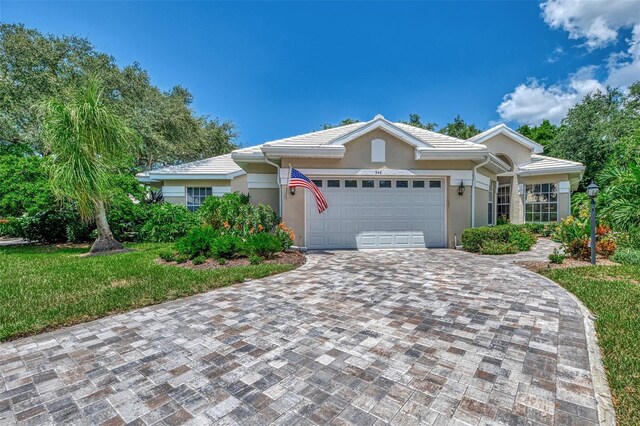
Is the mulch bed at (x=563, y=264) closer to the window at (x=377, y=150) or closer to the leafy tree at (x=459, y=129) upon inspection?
the window at (x=377, y=150)

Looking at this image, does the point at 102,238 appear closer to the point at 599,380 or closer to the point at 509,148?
the point at 599,380

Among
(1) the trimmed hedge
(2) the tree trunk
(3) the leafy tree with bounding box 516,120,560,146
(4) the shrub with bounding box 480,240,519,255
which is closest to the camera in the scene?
(4) the shrub with bounding box 480,240,519,255

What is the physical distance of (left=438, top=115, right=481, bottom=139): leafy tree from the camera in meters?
29.8

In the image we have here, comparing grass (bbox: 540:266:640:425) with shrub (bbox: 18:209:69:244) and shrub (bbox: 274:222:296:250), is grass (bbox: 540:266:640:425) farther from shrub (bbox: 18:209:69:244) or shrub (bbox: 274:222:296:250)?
shrub (bbox: 18:209:69:244)

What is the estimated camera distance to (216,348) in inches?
124

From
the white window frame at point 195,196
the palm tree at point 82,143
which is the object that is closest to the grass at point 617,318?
the palm tree at point 82,143

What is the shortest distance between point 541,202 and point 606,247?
770 cm

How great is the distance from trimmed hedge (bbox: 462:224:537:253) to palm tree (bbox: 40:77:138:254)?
1235 cm

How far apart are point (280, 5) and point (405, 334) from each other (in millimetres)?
11107

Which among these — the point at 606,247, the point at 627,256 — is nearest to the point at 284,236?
the point at 627,256

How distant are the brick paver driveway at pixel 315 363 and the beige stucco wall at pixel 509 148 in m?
13.0

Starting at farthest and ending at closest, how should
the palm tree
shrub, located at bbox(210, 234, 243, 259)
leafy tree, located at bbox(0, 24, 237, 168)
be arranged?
leafy tree, located at bbox(0, 24, 237, 168), the palm tree, shrub, located at bbox(210, 234, 243, 259)

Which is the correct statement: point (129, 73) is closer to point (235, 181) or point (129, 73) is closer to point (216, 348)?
point (235, 181)

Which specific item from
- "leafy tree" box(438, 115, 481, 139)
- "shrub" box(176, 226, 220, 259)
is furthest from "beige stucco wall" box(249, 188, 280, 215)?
"leafy tree" box(438, 115, 481, 139)
